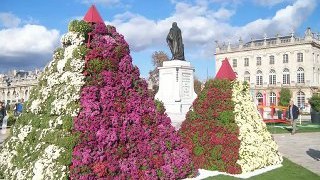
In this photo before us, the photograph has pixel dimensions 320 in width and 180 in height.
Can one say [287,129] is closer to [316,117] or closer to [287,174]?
[316,117]

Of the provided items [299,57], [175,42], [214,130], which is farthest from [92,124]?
[299,57]

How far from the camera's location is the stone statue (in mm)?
18594

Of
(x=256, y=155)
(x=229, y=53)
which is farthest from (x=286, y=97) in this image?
(x=256, y=155)

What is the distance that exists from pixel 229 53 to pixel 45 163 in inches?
3073

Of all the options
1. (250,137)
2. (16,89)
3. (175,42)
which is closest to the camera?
(250,137)

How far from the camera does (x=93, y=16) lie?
26.7ft

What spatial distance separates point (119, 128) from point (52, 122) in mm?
1258

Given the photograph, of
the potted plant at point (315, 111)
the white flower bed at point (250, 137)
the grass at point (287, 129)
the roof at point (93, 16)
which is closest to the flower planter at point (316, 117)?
the potted plant at point (315, 111)

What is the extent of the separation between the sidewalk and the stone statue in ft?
20.5

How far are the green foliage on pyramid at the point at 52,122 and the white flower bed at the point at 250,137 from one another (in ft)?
16.0

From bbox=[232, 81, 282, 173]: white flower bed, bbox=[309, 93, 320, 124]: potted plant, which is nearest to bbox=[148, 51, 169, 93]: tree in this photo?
bbox=[309, 93, 320, 124]: potted plant

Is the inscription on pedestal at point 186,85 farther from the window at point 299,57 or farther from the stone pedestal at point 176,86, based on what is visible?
the window at point 299,57

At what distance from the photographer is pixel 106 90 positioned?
23.8 feet

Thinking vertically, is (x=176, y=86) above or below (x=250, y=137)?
above
